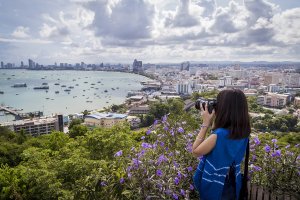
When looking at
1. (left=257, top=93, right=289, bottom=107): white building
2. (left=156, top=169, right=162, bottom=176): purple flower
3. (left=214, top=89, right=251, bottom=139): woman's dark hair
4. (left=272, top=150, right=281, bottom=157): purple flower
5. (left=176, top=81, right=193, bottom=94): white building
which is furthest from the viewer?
(left=176, top=81, right=193, bottom=94): white building

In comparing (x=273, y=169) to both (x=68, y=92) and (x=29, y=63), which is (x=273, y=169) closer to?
(x=68, y=92)

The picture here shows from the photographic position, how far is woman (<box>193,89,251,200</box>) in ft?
4.25

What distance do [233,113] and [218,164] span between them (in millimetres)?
269

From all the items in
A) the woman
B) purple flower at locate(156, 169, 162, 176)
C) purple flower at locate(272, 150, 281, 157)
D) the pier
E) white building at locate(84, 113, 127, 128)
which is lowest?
the pier

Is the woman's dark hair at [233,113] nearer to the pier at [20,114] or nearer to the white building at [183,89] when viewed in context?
the pier at [20,114]

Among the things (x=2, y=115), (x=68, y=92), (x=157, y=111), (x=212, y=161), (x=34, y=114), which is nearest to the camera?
(x=212, y=161)

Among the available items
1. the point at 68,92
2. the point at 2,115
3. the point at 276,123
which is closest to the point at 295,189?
the point at 276,123

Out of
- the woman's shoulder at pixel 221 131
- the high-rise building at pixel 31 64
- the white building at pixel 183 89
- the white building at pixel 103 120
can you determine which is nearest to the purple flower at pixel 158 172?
the woman's shoulder at pixel 221 131

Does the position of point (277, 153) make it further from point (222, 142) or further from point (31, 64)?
point (31, 64)

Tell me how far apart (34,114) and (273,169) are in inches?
1423

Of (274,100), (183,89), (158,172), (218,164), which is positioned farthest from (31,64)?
(218,164)

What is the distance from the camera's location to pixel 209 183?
139 cm

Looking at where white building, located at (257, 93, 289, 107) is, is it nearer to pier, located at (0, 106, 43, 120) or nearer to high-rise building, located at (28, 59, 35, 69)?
pier, located at (0, 106, 43, 120)

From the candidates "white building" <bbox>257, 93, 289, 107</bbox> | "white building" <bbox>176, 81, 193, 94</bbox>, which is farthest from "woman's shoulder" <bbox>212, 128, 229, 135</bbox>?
"white building" <bbox>176, 81, 193, 94</bbox>
